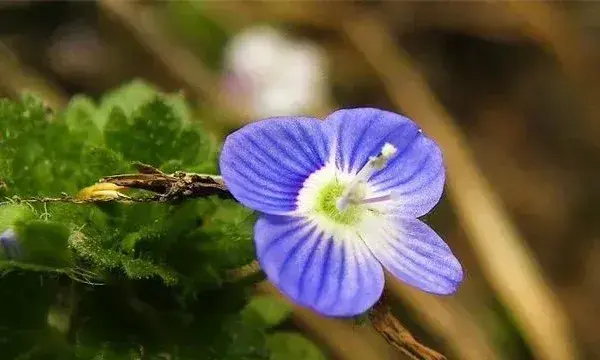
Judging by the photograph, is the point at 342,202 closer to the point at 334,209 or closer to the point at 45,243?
the point at 334,209

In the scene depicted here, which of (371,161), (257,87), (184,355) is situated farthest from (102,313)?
(257,87)

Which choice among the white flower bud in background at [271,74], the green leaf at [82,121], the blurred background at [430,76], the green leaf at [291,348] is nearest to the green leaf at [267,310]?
the green leaf at [291,348]

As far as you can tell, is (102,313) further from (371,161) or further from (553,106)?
(553,106)

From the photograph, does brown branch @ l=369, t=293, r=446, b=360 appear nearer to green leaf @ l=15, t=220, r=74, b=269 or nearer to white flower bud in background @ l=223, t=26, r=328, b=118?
green leaf @ l=15, t=220, r=74, b=269

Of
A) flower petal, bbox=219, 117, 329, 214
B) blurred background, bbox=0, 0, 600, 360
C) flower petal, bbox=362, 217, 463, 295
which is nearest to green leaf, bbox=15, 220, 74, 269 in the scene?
flower petal, bbox=219, 117, 329, 214

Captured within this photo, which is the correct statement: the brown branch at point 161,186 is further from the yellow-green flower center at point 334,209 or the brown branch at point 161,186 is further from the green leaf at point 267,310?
the green leaf at point 267,310

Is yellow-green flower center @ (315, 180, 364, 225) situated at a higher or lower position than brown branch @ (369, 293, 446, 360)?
higher
